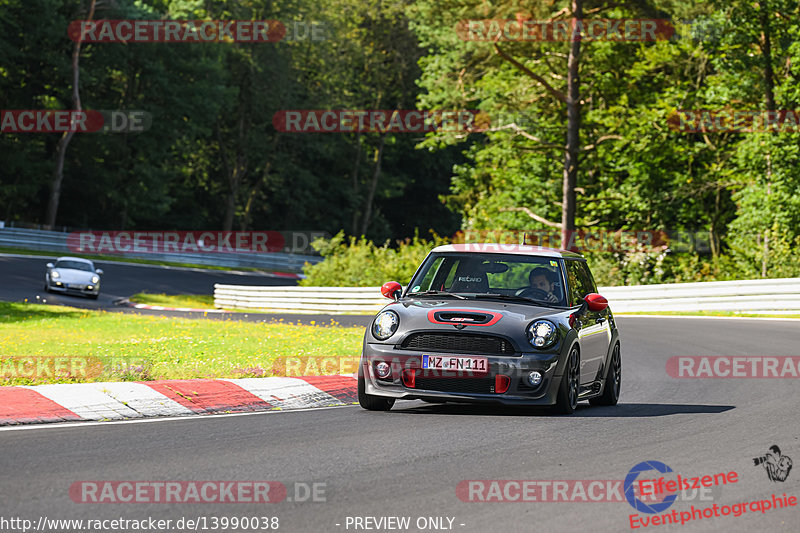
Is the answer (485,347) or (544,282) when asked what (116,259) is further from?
(485,347)

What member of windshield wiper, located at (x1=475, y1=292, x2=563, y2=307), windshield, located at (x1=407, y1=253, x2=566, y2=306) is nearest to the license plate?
windshield wiper, located at (x1=475, y1=292, x2=563, y2=307)

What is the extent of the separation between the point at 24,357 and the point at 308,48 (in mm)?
71493

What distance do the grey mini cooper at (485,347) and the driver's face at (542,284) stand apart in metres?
0.01

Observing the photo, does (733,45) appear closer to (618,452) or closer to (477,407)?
(477,407)

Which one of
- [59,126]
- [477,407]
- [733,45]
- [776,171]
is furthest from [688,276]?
[59,126]

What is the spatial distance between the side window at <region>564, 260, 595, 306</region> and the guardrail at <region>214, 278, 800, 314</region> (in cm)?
1654

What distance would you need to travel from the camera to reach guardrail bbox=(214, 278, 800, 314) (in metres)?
28.1

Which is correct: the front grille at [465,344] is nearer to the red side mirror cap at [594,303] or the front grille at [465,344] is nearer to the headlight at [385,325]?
the headlight at [385,325]

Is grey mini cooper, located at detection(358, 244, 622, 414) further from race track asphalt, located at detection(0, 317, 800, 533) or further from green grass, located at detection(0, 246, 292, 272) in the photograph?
green grass, located at detection(0, 246, 292, 272)

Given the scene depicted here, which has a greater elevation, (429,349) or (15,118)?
(15,118)

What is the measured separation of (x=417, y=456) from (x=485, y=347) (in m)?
2.36

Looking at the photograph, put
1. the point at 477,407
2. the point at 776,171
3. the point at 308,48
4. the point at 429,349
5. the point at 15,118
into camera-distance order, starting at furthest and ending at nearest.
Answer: the point at 308,48, the point at 15,118, the point at 776,171, the point at 477,407, the point at 429,349

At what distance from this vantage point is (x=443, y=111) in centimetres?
4431

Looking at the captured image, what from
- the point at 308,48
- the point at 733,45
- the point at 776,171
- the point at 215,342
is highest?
the point at 308,48
